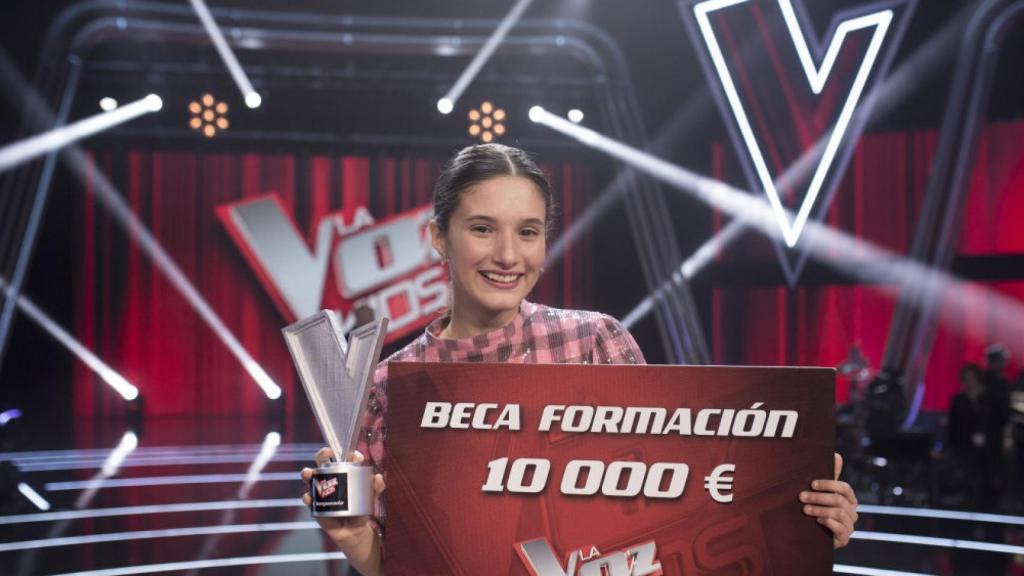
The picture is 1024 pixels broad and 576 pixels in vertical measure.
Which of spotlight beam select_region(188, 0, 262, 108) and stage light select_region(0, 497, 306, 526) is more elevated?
spotlight beam select_region(188, 0, 262, 108)

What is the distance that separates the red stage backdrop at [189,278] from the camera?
525 inches

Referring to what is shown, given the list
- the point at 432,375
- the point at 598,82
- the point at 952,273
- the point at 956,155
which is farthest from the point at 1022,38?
the point at 432,375

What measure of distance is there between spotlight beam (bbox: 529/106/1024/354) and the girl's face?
11218mm

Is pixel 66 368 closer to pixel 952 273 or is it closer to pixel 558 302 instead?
pixel 558 302

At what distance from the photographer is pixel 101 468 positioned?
8.46 metres

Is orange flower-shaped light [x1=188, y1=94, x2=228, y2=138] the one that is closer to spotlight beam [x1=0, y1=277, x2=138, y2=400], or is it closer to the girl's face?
spotlight beam [x1=0, y1=277, x2=138, y2=400]

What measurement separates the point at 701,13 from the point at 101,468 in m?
6.16

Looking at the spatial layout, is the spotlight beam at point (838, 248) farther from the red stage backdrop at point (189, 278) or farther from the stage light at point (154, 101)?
the stage light at point (154, 101)

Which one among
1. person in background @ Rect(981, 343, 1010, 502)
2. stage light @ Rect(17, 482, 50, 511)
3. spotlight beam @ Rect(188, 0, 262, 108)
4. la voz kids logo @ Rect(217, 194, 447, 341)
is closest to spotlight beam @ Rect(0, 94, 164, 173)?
spotlight beam @ Rect(188, 0, 262, 108)

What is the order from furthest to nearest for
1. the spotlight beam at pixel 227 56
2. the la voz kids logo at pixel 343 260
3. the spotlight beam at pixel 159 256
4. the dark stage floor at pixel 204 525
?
the la voz kids logo at pixel 343 260 < the spotlight beam at pixel 159 256 < the spotlight beam at pixel 227 56 < the dark stage floor at pixel 204 525

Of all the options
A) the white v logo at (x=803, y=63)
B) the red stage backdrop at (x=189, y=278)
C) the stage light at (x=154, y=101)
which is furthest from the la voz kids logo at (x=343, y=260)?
the white v logo at (x=803, y=63)

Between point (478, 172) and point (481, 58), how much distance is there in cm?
1078

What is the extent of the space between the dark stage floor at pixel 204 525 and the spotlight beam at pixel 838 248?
18.2 feet

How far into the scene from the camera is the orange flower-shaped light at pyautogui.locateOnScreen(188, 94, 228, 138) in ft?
40.5
